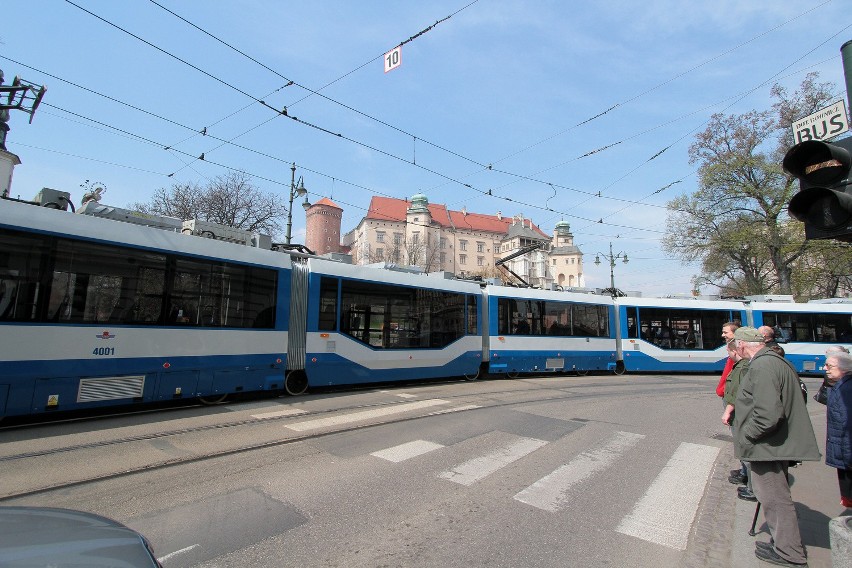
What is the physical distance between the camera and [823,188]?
10.3 feet

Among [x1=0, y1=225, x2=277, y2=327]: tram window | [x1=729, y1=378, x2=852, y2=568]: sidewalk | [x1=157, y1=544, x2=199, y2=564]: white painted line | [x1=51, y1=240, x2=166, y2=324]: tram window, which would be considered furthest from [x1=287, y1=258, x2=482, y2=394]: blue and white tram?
[x1=729, y1=378, x2=852, y2=568]: sidewalk

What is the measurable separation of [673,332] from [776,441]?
1729 cm

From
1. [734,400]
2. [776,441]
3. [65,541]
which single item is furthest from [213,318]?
[776,441]

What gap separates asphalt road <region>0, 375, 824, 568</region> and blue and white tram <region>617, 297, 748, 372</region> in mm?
10241

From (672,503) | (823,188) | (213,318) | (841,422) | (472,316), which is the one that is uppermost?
(823,188)

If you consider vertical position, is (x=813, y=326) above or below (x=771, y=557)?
above

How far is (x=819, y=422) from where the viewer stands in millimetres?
9328

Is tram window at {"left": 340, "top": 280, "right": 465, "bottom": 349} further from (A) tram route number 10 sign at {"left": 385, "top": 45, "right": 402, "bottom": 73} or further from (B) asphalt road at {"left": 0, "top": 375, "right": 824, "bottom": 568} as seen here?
(A) tram route number 10 sign at {"left": 385, "top": 45, "right": 402, "bottom": 73}

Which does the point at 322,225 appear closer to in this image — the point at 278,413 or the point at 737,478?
the point at 278,413

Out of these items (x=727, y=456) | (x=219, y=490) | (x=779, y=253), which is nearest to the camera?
(x=219, y=490)

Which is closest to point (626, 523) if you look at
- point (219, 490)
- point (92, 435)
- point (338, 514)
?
point (338, 514)

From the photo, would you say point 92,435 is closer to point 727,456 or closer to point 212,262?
point 212,262

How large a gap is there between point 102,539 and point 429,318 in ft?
37.0

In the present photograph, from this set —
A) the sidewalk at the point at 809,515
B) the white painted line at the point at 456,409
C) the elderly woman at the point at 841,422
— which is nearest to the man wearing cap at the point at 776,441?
the sidewalk at the point at 809,515
